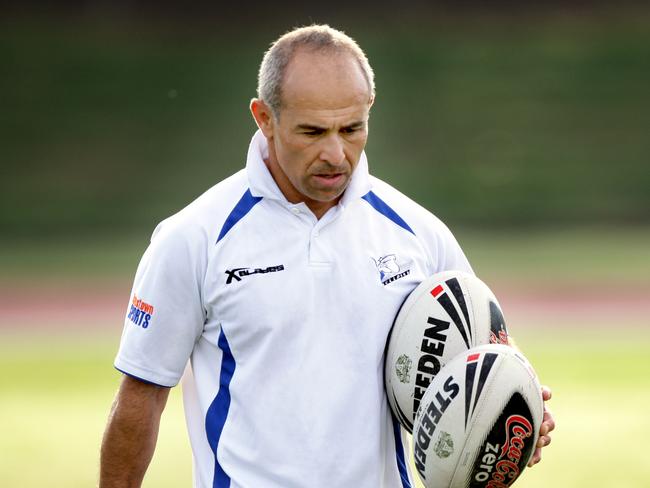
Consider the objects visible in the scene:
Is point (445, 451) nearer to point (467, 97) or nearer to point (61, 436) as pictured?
point (61, 436)

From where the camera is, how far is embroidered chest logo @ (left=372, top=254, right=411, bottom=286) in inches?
159

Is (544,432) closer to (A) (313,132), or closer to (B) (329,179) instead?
(B) (329,179)

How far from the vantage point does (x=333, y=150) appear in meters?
3.81

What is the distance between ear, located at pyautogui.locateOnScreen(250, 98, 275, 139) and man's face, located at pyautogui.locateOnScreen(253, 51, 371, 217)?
91 mm

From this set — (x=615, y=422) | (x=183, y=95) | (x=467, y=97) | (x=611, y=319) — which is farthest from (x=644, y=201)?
(x=615, y=422)

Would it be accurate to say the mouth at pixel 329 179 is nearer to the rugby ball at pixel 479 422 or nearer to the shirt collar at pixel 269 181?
the shirt collar at pixel 269 181

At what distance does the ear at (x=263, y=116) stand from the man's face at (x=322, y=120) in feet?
0.30

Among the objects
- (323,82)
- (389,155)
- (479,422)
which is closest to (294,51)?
(323,82)

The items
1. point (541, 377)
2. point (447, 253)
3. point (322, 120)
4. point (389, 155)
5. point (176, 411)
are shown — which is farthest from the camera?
point (389, 155)

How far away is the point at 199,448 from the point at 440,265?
42.6 inches

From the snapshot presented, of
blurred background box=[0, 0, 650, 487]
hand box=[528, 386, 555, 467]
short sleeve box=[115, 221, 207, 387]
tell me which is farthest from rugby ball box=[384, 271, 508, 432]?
blurred background box=[0, 0, 650, 487]

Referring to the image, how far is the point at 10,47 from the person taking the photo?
25.3 metres

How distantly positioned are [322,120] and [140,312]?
2.93ft

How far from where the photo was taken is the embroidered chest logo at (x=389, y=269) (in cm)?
404
